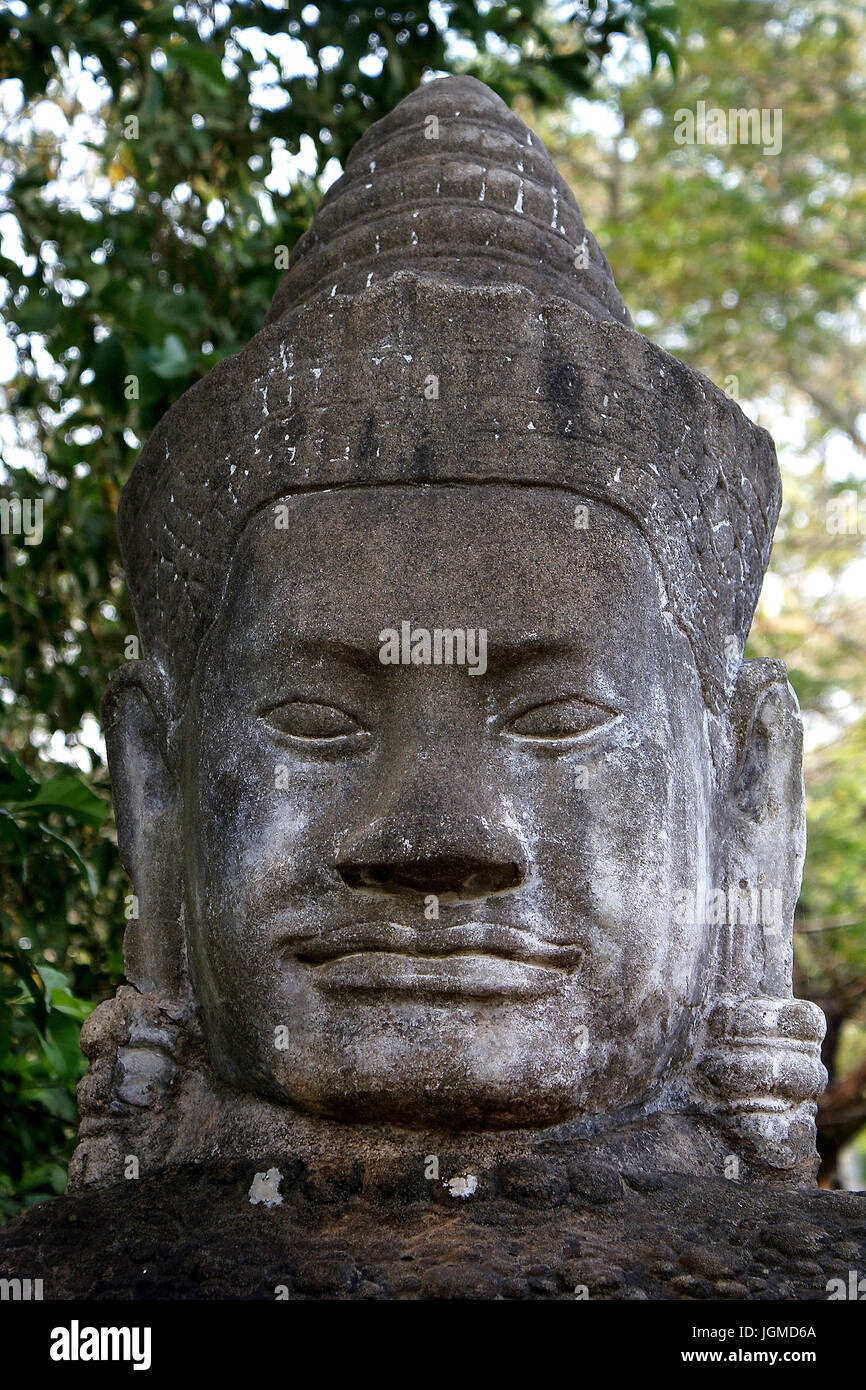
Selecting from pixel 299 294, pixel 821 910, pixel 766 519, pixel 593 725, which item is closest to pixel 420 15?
pixel 299 294

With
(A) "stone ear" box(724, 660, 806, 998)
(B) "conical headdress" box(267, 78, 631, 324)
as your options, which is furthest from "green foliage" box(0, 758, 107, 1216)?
(A) "stone ear" box(724, 660, 806, 998)

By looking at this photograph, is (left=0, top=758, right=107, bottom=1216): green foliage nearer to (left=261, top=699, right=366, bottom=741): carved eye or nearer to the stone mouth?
(left=261, top=699, right=366, bottom=741): carved eye

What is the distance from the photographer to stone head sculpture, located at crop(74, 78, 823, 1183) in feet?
9.00

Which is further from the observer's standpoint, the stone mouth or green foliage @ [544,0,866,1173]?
green foliage @ [544,0,866,1173]

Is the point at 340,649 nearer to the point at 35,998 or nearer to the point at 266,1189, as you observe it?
the point at 266,1189

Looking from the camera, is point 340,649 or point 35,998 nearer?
point 340,649

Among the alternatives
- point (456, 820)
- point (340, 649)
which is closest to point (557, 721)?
point (456, 820)

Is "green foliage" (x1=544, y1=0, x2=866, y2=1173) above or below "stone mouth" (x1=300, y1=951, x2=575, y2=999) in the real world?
above

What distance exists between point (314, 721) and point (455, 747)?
0.30 meters

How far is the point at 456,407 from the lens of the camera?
3.01 metres

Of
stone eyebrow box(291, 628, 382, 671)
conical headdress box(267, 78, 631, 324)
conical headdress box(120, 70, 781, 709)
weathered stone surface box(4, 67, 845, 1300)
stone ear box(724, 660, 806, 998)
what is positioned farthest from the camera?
conical headdress box(267, 78, 631, 324)

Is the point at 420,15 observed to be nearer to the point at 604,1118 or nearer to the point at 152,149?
the point at 152,149

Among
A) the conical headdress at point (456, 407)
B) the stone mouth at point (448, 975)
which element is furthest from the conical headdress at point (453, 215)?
the stone mouth at point (448, 975)

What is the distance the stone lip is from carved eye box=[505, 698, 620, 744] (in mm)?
797
